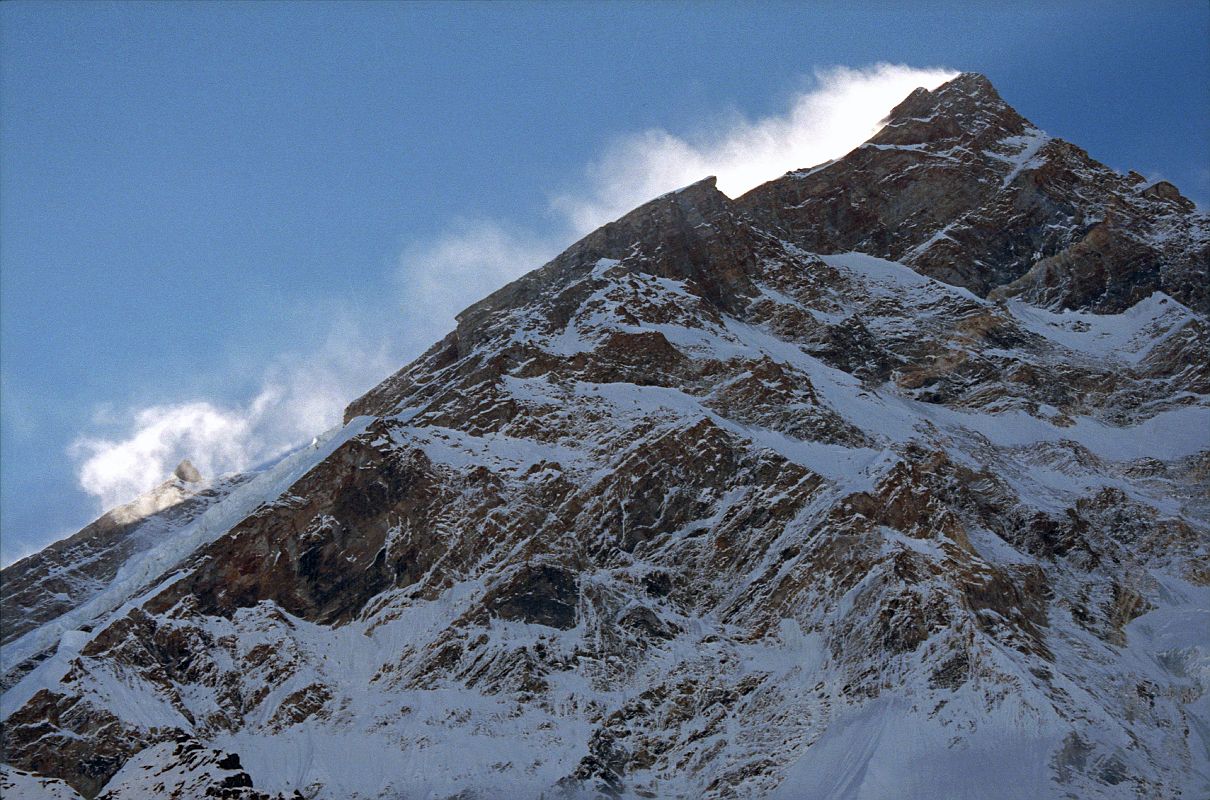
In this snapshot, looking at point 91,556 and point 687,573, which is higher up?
point 91,556

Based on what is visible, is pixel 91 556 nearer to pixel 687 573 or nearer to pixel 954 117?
pixel 687 573

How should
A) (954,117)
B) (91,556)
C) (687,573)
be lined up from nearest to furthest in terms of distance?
(687,573) → (91,556) → (954,117)

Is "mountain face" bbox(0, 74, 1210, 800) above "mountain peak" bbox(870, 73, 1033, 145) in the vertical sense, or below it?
below

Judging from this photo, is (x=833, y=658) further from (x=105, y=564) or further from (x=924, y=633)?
(x=105, y=564)

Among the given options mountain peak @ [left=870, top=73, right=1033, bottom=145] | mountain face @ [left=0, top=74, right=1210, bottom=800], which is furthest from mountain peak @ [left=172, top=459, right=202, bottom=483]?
mountain peak @ [left=870, top=73, right=1033, bottom=145]

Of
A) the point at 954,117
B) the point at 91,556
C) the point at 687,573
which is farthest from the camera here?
the point at 954,117

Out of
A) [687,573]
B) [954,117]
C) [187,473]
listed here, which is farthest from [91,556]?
[954,117]

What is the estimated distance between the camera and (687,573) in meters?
106

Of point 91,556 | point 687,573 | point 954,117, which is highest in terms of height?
point 954,117

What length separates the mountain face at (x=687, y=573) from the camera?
9031cm

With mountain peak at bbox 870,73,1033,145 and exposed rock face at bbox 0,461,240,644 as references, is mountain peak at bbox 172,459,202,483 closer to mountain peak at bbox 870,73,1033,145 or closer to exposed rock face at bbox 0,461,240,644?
exposed rock face at bbox 0,461,240,644

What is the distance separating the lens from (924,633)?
94.8m

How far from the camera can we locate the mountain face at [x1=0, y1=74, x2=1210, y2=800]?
90.3 m

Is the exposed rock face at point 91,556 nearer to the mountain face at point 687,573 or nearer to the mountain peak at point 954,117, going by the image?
the mountain face at point 687,573
